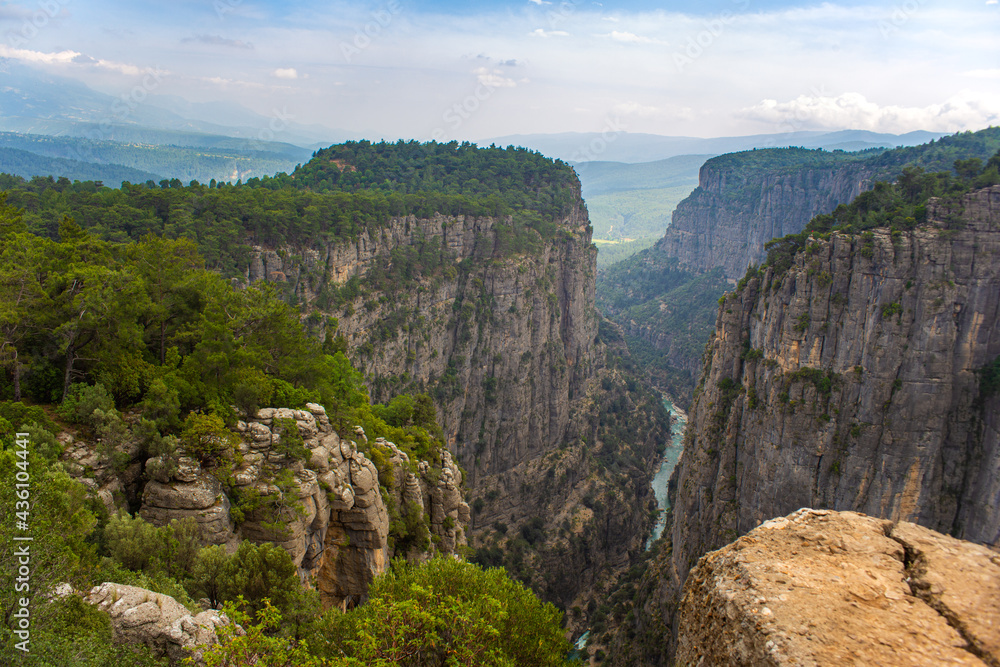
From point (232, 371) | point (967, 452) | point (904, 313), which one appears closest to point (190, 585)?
point (232, 371)

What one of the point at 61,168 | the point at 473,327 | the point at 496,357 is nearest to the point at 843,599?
the point at 473,327

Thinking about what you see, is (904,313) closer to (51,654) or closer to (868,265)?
(868,265)

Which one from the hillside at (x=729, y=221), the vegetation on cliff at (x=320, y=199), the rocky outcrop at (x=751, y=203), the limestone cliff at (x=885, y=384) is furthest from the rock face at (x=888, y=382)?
the rocky outcrop at (x=751, y=203)

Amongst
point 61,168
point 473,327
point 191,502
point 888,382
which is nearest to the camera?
point 191,502

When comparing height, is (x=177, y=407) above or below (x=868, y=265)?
below

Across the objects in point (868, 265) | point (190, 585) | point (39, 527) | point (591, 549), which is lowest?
point (591, 549)

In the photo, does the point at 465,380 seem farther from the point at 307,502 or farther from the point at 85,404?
the point at 85,404

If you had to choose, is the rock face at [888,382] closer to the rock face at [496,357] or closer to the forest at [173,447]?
the forest at [173,447]
